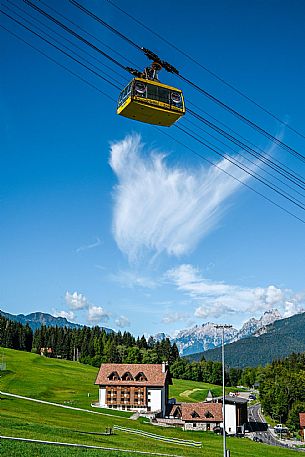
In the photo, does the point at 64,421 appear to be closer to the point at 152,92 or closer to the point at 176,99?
the point at 176,99

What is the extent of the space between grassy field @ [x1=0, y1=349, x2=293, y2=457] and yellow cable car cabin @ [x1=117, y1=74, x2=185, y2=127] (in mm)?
21194

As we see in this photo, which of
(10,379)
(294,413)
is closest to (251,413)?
(294,413)

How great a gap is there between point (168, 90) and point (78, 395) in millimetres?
105145

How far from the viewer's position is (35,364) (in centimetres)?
17100

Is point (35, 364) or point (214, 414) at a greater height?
point (35, 364)

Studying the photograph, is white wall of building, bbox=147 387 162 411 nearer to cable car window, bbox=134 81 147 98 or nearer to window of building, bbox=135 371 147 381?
window of building, bbox=135 371 147 381

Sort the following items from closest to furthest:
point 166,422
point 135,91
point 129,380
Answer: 1. point 135,91
2. point 166,422
3. point 129,380

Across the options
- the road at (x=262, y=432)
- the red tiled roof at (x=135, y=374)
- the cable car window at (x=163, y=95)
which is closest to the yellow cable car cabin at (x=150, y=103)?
the cable car window at (x=163, y=95)

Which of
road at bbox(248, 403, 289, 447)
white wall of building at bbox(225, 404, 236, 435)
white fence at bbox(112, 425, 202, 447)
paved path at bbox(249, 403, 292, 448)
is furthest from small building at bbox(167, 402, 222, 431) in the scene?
white fence at bbox(112, 425, 202, 447)

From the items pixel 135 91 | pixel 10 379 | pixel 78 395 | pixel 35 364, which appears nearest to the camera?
pixel 135 91

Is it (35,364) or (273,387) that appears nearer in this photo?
(273,387)

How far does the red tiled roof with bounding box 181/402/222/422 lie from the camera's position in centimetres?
9856

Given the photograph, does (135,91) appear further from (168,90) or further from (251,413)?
(251,413)

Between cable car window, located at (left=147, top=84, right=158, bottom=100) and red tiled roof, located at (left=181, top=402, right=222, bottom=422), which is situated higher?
cable car window, located at (left=147, top=84, right=158, bottom=100)
